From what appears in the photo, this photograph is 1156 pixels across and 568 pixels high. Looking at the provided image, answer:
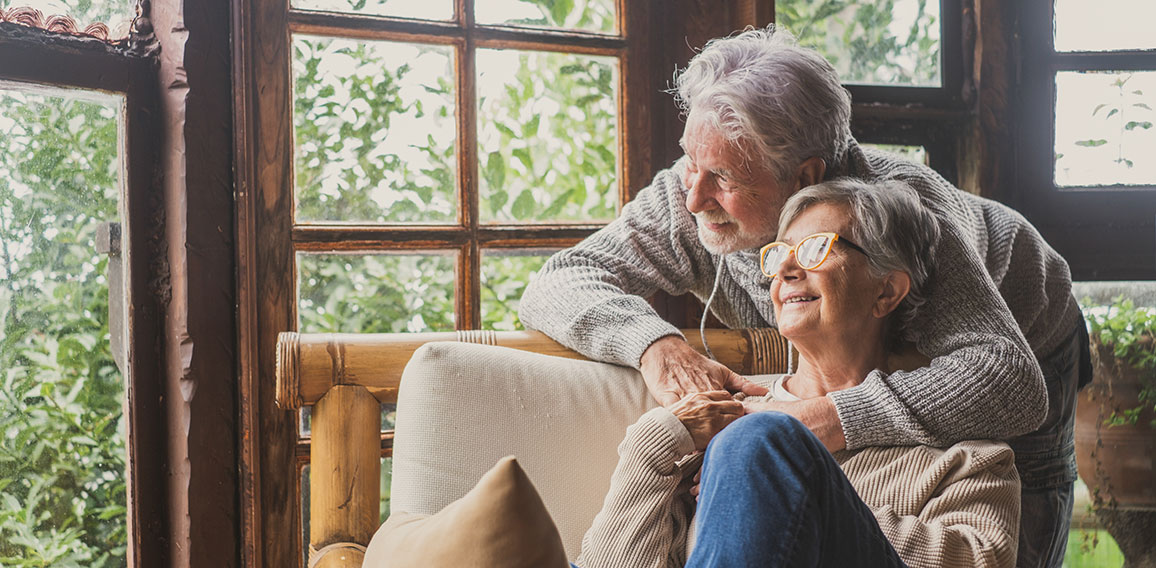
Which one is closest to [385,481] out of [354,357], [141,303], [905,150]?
[354,357]

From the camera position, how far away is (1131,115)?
8.26 feet

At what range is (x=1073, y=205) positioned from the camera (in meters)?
2.52

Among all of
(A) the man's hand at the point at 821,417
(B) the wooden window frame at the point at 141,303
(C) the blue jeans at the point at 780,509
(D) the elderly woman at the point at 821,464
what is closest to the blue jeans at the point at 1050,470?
(D) the elderly woman at the point at 821,464

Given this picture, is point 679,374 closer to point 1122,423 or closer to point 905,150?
point 905,150

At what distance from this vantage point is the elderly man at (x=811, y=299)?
156cm

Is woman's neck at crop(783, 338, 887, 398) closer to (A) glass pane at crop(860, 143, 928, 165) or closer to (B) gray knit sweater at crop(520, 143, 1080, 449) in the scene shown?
(B) gray knit sweater at crop(520, 143, 1080, 449)

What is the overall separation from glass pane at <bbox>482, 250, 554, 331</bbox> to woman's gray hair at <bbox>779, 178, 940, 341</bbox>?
0.72 meters

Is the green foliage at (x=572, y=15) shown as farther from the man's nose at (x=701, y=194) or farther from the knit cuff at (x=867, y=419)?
the knit cuff at (x=867, y=419)

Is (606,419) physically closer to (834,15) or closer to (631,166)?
(631,166)

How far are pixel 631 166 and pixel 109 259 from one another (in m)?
1.13

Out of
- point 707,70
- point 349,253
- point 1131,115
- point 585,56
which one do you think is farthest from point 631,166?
point 1131,115

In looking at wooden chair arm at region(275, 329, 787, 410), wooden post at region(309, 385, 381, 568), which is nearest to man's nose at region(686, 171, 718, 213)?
wooden chair arm at region(275, 329, 787, 410)

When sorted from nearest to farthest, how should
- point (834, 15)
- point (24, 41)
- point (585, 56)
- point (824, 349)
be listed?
point (824, 349) < point (24, 41) < point (585, 56) < point (834, 15)

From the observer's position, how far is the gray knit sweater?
1544 mm
